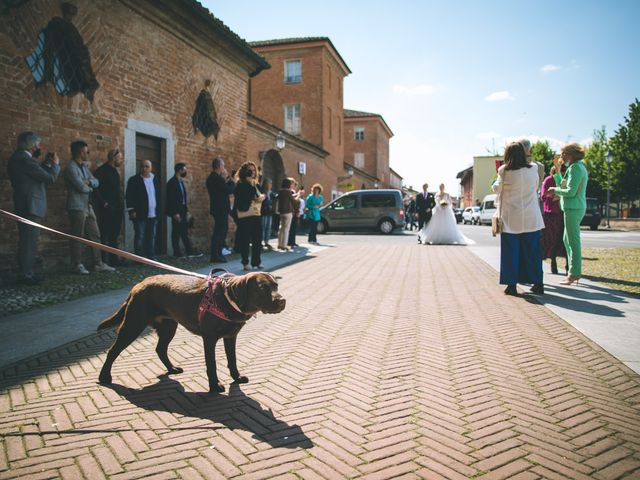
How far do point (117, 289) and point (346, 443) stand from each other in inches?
202

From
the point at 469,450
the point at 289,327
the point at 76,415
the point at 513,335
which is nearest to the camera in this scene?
the point at 469,450

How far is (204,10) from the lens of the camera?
1078 cm

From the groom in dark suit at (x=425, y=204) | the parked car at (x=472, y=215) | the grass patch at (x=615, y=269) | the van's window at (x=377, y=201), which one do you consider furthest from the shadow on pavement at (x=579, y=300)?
the parked car at (x=472, y=215)

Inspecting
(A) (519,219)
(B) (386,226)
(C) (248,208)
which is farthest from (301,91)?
(A) (519,219)

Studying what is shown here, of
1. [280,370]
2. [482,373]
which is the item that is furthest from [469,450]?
[280,370]

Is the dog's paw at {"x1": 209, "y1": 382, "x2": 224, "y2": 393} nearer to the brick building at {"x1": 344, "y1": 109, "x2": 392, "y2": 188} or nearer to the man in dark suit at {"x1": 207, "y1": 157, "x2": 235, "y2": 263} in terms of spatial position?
the man in dark suit at {"x1": 207, "y1": 157, "x2": 235, "y2": 263}

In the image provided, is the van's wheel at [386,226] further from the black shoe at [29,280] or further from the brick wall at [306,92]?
the black shoe at [29,280]

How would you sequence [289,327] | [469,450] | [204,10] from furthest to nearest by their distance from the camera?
1. [204,10]
2. [289,327]
3. [469,450]

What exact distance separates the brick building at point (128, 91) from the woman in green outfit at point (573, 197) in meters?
8.34

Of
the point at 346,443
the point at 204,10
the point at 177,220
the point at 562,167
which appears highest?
the point at 204,10

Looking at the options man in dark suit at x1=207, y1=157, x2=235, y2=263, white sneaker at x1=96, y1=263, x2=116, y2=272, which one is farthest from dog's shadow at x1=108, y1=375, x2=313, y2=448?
man in dark suit at x1=207, y1=157, x2=235, y2=263

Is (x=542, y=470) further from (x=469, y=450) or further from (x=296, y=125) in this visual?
(x=296, y=125)

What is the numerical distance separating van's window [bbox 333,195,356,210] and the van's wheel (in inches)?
63.7

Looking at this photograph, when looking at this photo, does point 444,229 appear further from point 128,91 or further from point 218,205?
point 128,91
